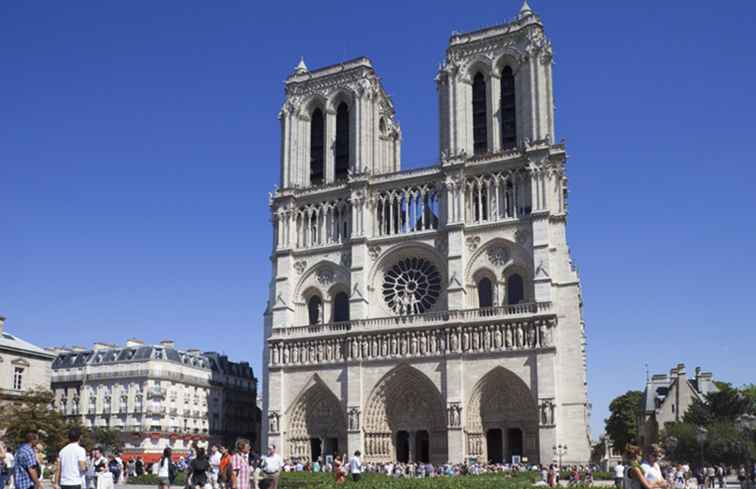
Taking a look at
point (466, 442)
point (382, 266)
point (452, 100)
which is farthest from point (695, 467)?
point (452, 100)

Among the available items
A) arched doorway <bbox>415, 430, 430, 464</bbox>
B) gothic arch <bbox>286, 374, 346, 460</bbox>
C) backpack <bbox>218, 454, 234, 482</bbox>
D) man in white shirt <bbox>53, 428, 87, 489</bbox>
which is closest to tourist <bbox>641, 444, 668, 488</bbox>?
backpack <bbox>218, 454, 234, 482</bbox>

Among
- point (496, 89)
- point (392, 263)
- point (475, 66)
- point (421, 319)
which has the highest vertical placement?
point (475, 66)

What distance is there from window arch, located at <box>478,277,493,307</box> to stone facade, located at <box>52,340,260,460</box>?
24.6 metres

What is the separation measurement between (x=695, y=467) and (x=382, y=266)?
22.6m

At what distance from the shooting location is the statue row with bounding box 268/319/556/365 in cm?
4619

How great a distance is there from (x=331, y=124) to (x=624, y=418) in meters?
38.8

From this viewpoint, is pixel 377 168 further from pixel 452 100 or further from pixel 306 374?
pixel 306 374

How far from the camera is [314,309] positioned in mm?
55344

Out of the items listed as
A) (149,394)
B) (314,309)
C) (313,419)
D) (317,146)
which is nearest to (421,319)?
(314,309)

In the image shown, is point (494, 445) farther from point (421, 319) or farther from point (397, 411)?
point (421, 319)

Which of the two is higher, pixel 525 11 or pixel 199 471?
pixel 525 11

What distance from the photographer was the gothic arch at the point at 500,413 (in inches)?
1813

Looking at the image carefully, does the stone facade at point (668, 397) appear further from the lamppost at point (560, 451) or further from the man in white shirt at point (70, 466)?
the man in white shirt at point (70, 466)

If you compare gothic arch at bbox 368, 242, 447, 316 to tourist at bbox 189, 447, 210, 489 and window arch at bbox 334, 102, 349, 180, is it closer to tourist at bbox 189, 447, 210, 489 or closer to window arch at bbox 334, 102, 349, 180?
window arch at bbox 334, 102, 349, 180
